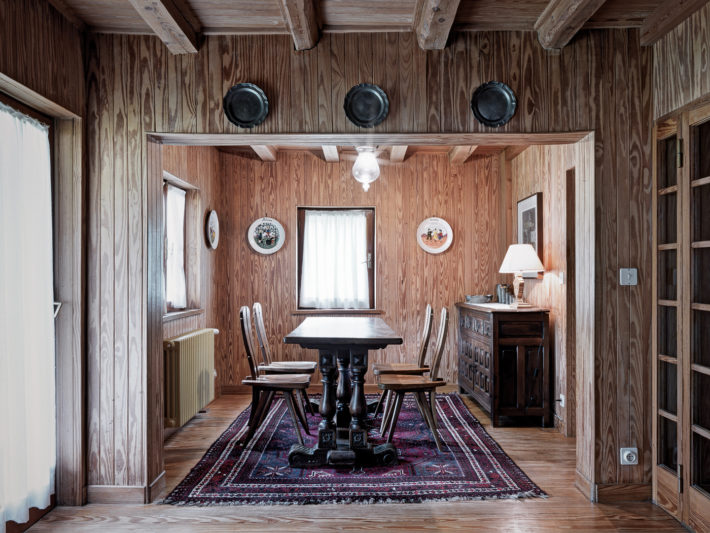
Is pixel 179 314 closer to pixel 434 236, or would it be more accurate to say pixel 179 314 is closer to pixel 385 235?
pixel 385 235

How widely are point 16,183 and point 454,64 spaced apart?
2252mm

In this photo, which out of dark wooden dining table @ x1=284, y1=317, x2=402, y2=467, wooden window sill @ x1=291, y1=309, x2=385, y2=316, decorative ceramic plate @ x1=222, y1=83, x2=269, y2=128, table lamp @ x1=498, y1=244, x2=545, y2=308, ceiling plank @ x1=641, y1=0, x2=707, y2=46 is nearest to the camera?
ceiling plank @ x1=641, y1=0, x2=707, y2=46

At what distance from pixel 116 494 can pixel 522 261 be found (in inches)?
131

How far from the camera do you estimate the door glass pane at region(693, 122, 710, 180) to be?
104 inches

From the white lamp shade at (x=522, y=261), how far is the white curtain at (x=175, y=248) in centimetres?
277

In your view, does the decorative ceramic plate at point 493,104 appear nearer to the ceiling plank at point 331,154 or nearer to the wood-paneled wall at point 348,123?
the wood-paneled wall at point 348,123

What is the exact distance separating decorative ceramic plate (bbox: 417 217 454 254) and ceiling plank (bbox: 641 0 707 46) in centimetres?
311

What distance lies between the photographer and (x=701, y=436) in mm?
2617

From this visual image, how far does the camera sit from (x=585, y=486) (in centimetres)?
307

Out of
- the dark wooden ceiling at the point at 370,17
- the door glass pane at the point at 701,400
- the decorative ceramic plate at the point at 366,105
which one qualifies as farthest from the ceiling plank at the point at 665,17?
the door glass pane at the point at 701,400

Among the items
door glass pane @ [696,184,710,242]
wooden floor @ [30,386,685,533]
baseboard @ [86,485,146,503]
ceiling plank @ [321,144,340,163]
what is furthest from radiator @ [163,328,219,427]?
door glass pane @ [696,184,710,242]

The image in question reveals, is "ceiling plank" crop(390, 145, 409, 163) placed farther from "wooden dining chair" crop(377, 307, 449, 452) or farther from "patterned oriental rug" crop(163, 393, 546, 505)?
"patterned oriental rug" crop(163, 393, 546, 505)

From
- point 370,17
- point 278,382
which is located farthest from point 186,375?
point 370,17

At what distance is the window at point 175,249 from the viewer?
15.2ft
